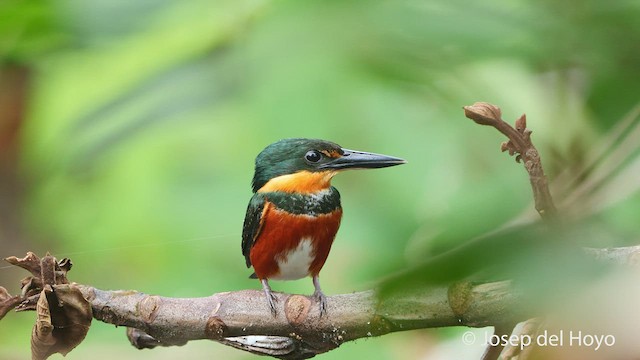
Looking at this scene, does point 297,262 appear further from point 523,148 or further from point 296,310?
point 523,148

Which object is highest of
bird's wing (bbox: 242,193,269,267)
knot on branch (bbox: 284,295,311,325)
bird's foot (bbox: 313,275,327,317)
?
bird's wing (bbox: 242,193,269,267)

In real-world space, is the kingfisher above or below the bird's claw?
above

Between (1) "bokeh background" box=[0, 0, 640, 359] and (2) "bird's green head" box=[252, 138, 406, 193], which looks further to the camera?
(2) "bird's green head" box=[252, 138, 406, 193]

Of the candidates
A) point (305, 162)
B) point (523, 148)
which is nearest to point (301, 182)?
point (305, 162)

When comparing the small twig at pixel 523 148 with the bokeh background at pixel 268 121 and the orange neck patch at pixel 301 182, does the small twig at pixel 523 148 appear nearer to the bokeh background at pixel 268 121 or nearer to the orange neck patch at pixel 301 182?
the bokeh background at pixel 268 121

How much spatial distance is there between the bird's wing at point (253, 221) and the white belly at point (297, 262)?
2 centimetres

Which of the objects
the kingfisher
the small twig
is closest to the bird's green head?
the kingfisher

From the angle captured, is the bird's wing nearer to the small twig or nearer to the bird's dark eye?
the bird's dark eye

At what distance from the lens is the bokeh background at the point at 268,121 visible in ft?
0.84

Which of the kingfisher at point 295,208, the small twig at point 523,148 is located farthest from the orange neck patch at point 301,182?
the small twig at point 523,148

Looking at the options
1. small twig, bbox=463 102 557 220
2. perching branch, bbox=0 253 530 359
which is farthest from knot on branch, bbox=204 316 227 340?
small twig, bbox=463 102 557 220

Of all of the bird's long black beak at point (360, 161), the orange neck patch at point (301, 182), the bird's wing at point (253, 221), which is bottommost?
the bird's wing at point (253, 221)

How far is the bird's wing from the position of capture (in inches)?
16.1

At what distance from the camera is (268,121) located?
0.40m
